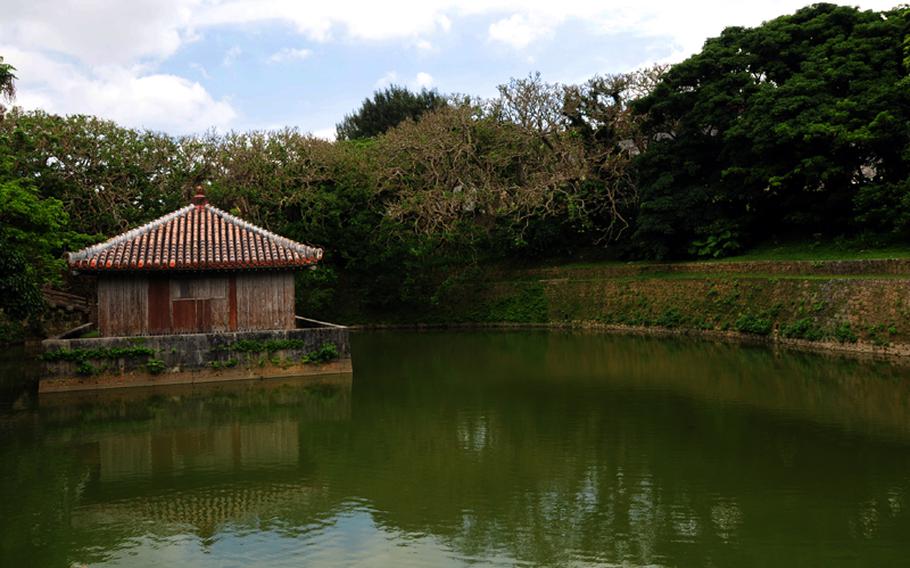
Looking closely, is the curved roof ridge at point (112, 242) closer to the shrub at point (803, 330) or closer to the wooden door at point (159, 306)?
the wooden door at point (159, 306)

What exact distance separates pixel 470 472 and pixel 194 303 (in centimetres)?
1164

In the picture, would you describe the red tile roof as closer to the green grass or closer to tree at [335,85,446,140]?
the green grass

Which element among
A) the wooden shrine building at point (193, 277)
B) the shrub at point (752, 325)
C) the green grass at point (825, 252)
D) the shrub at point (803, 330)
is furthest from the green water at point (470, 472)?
the green grass at point (825, 252)

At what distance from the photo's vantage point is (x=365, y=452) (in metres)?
12.0

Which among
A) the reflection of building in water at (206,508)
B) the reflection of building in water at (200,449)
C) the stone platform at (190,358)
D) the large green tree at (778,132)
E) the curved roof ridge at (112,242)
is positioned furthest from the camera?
the large green tree at (778,132)

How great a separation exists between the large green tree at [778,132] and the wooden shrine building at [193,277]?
18.3 metres

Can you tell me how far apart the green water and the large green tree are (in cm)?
1166

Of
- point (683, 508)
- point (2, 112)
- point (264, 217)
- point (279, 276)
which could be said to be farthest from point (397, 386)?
point (2, 112)

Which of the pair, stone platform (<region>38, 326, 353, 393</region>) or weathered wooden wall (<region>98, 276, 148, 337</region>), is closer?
stone platform (<region>38, 326, 353, 393</region>)

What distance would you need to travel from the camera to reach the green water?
311 inches

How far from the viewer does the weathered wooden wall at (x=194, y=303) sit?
19406mm

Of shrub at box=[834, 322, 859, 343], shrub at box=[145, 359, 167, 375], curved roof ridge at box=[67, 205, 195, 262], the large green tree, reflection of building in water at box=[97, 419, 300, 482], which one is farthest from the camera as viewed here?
the large green tree

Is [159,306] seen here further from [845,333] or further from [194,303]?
[845,333]

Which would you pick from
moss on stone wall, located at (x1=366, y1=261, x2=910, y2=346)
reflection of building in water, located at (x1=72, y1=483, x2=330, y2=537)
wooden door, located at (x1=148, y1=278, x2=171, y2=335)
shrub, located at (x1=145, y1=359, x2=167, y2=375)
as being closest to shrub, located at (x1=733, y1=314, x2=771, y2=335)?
moss on stone wall, located at (x1=366, y1=261, x2=910, y2=346)
